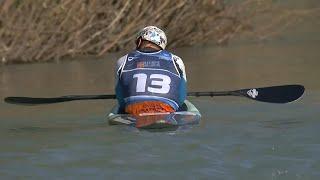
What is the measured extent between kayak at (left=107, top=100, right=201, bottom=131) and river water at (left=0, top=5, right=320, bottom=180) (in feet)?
0.30

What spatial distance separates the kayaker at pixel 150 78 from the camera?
32.3 ft

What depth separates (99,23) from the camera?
66.7 feet

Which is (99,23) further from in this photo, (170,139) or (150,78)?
(170,139)

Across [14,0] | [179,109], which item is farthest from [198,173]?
[14,0]

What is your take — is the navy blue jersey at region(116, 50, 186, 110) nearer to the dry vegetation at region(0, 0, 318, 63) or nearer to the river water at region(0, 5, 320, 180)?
the river water at region(0, 5, 320, 180)

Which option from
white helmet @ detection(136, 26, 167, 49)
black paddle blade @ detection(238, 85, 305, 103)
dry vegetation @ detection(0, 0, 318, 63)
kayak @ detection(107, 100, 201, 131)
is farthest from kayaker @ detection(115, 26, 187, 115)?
dry vegetation @ detection(0, 0, 318, 63)

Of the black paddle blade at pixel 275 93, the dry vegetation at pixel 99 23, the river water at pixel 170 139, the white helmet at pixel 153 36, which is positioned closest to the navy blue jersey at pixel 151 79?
the white helmet at pixel 153 36

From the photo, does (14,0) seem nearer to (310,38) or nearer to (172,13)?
(172,13)

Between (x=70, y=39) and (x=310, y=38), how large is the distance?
7613 millimetres

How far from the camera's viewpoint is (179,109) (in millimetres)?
10188

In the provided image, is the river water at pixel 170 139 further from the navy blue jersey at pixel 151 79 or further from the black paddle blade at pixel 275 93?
the navy blue jersey at pixel 151 79

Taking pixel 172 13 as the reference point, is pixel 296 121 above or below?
below

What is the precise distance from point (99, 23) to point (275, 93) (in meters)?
9.72

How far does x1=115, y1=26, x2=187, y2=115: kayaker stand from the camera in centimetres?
985
